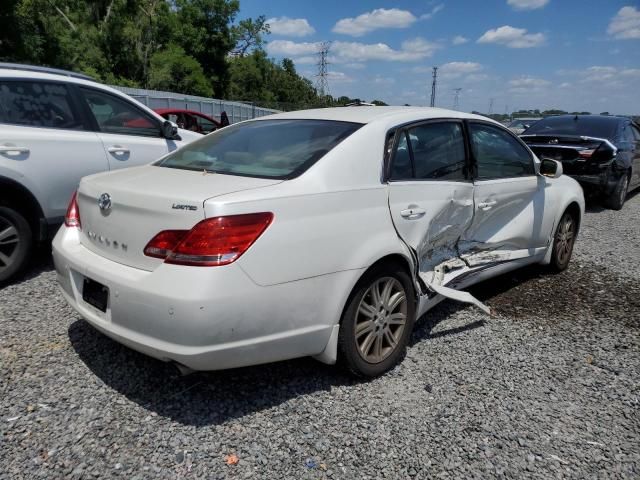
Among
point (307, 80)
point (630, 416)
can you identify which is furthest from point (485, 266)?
point (307, 80)

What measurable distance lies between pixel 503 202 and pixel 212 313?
2.74 m

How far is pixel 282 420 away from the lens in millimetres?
2572

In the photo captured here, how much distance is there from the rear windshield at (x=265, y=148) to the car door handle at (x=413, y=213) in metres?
0.57

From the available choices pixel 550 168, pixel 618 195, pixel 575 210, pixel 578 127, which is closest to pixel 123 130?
pixel 550 168

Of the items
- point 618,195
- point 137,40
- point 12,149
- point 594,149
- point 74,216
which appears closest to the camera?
point 74,216

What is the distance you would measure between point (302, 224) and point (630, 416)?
2081 millimetres

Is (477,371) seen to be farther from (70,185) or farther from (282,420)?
(70,185)

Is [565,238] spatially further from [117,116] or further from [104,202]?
[117,116]

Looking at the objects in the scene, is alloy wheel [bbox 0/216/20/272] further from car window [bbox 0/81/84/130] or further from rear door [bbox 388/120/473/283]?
rear door [bbox 388/120/473/283]

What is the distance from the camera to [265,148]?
305 centimetres

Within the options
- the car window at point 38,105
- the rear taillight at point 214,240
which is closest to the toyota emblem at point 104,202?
the rear taillight at point 214,240

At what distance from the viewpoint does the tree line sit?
2842 cm

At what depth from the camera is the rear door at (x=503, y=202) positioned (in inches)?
151

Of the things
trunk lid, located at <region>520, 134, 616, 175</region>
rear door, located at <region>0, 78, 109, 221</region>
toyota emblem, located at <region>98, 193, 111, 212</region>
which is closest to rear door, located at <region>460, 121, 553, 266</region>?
toyota emblem, located at <region>98, 193, 111, 212</region>
